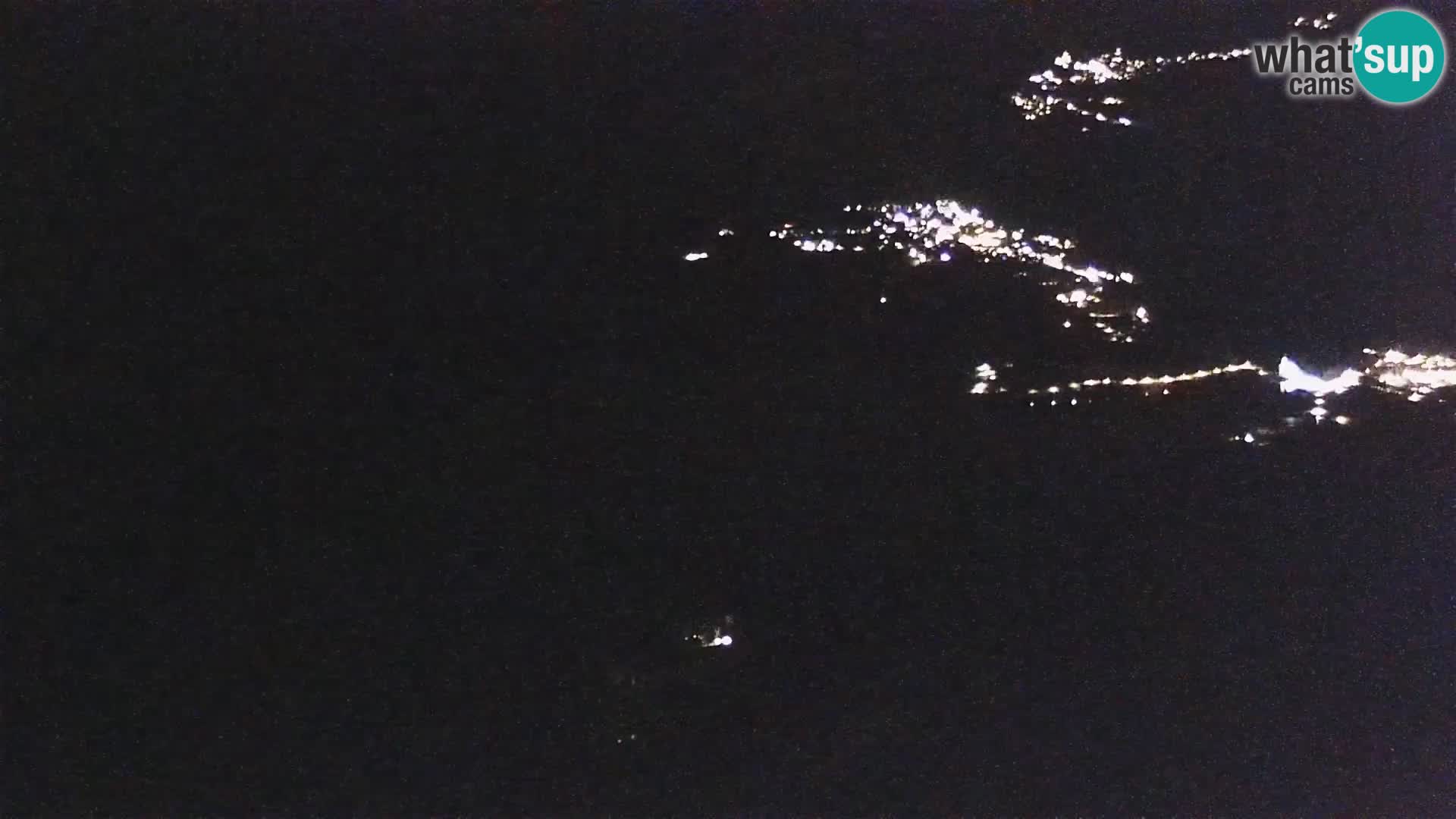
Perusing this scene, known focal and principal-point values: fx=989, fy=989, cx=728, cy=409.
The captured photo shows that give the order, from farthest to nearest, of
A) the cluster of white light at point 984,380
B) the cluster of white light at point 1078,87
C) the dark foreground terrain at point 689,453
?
the cluster of white light at point 1078,87
the cluster of white light at point 984,380
the dark foreground terrain at point 689,453

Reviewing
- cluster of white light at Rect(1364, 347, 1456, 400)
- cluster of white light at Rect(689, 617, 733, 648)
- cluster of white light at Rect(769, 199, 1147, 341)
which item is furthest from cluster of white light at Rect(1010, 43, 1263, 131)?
cluster of white light at Rect(689, 617, 733, 648)

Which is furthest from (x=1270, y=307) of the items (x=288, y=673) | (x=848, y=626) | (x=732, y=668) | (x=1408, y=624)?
(x=288, y=673)

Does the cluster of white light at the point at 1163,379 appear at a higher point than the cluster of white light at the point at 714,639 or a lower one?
higher

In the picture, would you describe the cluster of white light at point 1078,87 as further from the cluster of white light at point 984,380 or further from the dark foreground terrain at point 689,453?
the cluster of white light at point 984,380

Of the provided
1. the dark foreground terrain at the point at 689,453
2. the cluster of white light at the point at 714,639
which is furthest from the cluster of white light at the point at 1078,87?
the cluster of white light at the point at 714,639

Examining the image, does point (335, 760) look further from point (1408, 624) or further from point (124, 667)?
point (1408, 624)

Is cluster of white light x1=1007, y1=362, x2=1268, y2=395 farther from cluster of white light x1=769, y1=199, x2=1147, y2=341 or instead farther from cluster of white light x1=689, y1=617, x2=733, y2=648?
cluster of white light x1=689, y1=617, x2=733, y2=648
